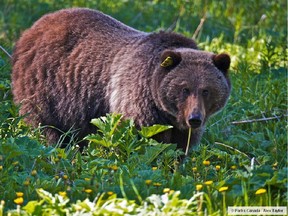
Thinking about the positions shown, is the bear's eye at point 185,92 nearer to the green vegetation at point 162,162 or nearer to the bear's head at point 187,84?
the bear's head at point 187,84

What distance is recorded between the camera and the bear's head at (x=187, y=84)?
679 cm

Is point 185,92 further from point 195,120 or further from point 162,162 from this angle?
point 162,162

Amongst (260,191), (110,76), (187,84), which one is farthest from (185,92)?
(260,191)

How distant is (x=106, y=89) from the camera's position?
7.36 metres

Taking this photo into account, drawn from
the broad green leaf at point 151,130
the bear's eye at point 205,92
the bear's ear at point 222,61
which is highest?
the bear's ear at point 222,61

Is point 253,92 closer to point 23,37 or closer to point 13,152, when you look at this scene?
point 23,37

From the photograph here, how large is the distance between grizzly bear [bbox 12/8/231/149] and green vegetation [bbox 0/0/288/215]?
0.29 m

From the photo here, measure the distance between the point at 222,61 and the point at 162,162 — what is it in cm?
117

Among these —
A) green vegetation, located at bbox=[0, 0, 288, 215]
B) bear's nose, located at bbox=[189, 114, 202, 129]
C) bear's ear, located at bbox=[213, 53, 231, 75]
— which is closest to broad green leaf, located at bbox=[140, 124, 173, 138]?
green vegetation, located at bbox=[0, 0, 288, 215]

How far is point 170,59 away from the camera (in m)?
6.84

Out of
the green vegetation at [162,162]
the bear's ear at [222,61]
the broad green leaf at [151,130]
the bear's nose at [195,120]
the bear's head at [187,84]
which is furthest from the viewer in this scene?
the bear's ear at [222,61]

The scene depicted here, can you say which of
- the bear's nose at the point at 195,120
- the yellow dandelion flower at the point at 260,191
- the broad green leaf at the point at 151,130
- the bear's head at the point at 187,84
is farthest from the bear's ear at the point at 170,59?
the yellow dandelion flower at the point at 260,191

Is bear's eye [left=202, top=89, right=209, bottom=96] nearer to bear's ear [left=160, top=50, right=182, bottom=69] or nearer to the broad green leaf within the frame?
bear's ear [left=160, top=50, right=182, bottom=69]

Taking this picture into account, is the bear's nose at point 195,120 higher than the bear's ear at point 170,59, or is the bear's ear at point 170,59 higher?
the bear's ear at point 170,59
